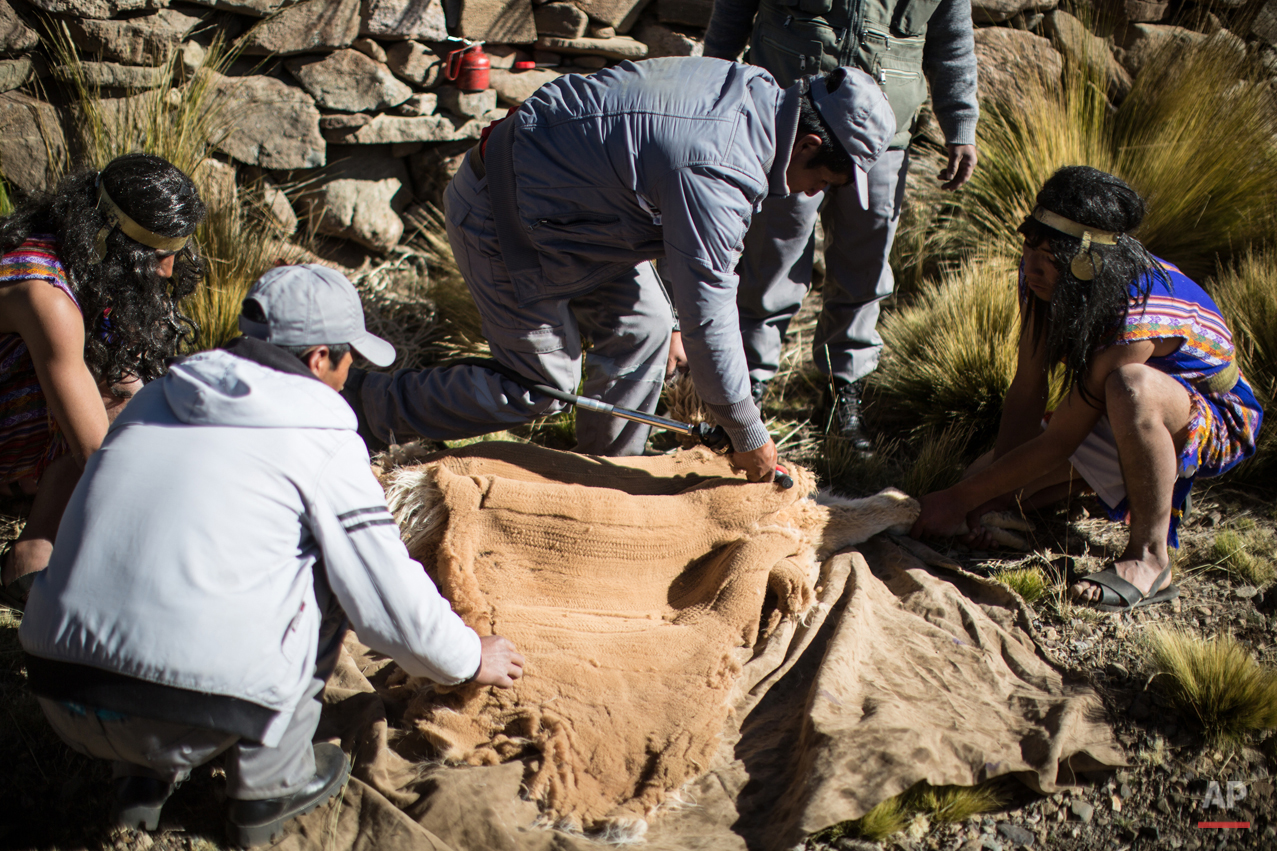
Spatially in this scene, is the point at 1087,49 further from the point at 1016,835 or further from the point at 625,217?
the point at 1016,835

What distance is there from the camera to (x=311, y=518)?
1.65 meters

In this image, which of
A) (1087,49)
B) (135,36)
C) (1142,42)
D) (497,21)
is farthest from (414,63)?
(1142,42)

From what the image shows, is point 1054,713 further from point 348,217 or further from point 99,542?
point 348,217

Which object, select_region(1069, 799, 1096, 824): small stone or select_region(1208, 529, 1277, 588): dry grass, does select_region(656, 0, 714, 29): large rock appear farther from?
select_region(1069, 799, 1096, 824): small stone

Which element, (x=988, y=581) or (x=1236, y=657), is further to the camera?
(x=988, y=581)

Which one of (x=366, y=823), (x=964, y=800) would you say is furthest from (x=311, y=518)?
(x=964, y=800)

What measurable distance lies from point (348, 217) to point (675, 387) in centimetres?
195

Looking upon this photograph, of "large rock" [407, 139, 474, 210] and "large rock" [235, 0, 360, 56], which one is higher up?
"large rock" [235, 0, 360, 56]

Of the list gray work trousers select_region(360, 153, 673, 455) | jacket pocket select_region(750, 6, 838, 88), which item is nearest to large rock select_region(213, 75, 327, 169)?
gray work trousers select_region(360, 153, 673, 455)

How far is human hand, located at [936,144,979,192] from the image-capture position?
3355 mm

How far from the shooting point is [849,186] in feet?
10.8

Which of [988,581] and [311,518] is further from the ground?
[311,518]

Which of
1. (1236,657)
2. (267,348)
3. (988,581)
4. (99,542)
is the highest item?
(267,348)

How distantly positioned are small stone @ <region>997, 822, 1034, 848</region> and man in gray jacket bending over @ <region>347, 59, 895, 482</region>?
1.12 meters
